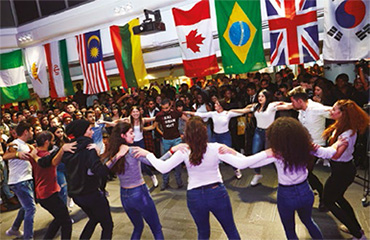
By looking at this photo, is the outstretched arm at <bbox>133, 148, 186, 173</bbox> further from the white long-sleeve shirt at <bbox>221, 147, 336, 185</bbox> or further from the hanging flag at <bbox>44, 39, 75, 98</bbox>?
the hanging flag at <bbox>44, 39, 75, 98</bbox>

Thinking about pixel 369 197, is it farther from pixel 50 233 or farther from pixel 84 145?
pixel 50 233

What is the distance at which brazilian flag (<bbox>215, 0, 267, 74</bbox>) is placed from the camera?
218 inches

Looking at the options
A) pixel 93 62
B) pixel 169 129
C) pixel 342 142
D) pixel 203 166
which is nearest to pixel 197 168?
pixel 203 166

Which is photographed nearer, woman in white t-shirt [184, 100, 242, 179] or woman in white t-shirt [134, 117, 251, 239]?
woman in white t-shirt [134, 117, 251, 239]

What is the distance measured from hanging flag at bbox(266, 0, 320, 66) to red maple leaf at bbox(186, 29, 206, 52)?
63.9 inches

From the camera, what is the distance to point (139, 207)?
2605mm

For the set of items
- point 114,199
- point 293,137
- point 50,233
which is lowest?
point 114,199

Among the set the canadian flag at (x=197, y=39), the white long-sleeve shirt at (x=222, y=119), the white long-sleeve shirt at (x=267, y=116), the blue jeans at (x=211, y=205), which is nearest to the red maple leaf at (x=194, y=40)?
the canadian flag at (x=197, y=39)

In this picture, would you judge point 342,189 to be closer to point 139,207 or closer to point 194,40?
point 139,207

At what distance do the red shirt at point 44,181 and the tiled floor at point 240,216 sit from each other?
1.09 m

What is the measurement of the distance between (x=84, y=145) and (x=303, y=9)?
16.2 ft

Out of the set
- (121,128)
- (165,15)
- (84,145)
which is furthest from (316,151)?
(165,15)

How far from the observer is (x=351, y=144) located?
269 cm

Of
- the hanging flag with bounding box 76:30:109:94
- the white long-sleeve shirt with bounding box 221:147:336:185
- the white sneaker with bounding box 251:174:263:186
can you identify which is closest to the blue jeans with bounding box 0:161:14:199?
the hanging flag with bounding box 76:30:109:94
